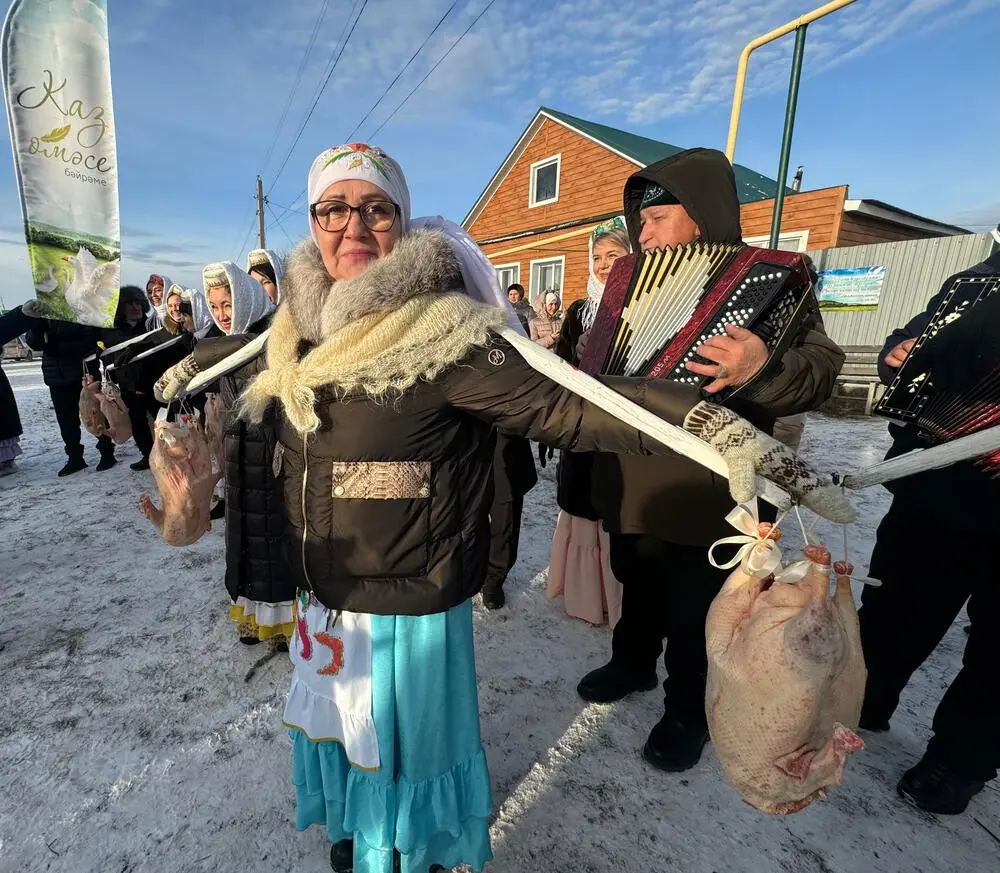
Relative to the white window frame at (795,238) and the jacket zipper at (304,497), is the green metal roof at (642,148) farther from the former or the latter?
the jacket zipper at (304,497)

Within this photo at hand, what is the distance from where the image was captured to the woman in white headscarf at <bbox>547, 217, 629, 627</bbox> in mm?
2689

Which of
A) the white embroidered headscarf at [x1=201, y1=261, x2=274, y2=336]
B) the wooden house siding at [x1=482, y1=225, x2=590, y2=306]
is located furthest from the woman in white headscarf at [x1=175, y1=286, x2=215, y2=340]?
the wooden house siding at [x1=482, y1=225, x2=590, y2=306]

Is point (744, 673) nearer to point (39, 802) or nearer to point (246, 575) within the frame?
point (246, 575)

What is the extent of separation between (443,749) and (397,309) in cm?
134

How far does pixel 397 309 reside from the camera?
1.23m

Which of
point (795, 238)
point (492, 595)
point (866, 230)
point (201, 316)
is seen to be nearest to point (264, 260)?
point (201, 316)

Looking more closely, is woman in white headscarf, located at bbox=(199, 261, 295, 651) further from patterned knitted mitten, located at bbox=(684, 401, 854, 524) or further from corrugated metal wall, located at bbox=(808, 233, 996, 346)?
corrugated metal wall, located at bbox=(808, 233, 996, 346)

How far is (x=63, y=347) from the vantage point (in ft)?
18.0

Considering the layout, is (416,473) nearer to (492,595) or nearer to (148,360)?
(492,595)

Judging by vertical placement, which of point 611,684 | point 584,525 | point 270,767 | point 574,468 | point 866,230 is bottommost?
point 270,767

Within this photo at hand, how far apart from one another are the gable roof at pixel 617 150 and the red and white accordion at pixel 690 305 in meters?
11.2

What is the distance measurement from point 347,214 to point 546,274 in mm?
14458

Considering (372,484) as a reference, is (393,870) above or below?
below

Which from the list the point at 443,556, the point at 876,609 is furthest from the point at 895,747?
the point at 443,556
